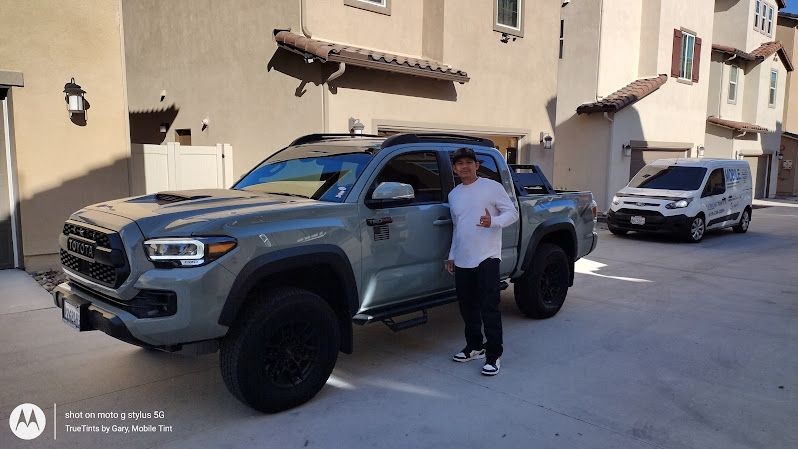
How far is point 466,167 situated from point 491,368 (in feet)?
5.44

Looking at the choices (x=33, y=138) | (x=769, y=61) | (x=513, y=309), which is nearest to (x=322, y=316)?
(x=513, y=309)

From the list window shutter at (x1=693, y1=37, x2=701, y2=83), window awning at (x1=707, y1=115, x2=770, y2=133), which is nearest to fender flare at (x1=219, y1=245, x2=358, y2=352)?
window shutter at (x1=693, y1=37, x2=701, y2=83)

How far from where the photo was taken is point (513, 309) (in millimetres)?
6770

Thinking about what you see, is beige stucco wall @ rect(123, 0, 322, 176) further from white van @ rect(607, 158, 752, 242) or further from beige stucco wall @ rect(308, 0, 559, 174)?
white van @ rect(607, 158, 752, 242)

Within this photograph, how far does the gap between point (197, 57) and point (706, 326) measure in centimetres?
1044

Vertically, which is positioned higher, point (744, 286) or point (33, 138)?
point (33, 138)

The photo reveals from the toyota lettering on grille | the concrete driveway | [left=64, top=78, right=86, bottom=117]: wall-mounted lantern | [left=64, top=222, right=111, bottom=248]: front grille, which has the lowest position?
the concrete driveway

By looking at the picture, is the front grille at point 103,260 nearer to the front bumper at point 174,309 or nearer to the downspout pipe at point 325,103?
the front bumper at point 174,309

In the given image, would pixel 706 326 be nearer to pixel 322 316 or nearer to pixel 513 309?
pixel 513 309

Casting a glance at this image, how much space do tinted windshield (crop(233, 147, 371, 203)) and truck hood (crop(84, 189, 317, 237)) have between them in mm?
186

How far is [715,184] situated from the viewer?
1327cm

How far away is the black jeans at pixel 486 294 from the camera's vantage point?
4668 mm

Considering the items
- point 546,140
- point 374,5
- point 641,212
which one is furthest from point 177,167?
point 641,212

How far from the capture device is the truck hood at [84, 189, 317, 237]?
140 inches
